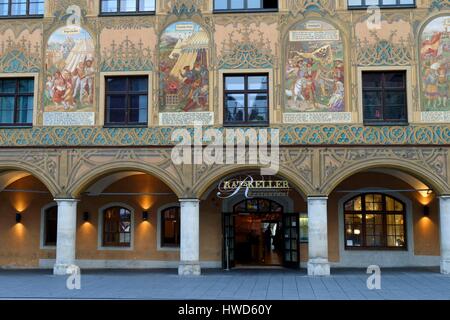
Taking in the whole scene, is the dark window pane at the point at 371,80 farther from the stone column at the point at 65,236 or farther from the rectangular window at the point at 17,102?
the rectangular window at the point at 17,102

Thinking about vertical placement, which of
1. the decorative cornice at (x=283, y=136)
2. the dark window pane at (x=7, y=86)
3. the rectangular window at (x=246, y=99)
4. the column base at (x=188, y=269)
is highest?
the dark window pane at (x=7, y=86)

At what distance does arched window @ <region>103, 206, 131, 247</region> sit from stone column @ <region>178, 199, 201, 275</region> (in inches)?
145

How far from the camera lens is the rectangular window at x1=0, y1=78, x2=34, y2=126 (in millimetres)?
17688

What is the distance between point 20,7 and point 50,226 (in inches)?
302

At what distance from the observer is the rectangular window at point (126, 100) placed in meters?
17.4

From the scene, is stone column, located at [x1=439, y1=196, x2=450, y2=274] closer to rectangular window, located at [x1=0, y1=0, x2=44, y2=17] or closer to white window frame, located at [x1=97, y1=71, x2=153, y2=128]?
white window frame, located at [x1=97, y1=71, x2=153, y2=128]

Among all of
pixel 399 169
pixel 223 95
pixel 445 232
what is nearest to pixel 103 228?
pixel 223 95

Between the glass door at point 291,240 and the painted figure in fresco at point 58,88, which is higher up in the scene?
the painted figure in fresco at point 58,88

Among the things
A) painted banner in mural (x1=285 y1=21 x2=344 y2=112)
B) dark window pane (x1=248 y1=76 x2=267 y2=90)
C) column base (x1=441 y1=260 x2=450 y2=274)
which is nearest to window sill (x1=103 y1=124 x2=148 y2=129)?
dark window pane (x1=248 y1=76 x2=267 y2=90)

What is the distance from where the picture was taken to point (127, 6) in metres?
17.8

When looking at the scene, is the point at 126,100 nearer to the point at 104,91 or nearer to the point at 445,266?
the point at 104,91

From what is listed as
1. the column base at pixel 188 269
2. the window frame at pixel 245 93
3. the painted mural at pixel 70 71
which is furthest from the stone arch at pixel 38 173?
the window frame at pixel 245 93

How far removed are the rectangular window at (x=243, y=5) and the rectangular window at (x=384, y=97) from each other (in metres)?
3.67

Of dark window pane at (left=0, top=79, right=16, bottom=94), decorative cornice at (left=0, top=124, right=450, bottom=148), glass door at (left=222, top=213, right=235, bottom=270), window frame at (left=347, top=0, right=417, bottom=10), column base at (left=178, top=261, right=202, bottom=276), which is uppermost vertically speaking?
window frame at (left=347, top=0, right=417, bottom=10)
